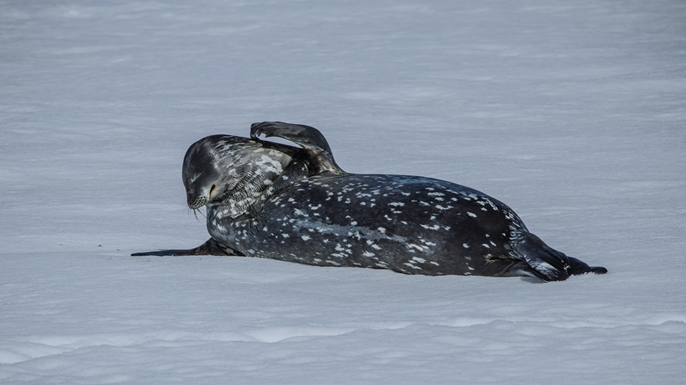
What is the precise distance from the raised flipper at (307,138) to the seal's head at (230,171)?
109 mm

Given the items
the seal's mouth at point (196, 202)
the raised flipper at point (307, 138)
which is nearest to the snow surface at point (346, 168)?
the seal's mouth at point (196, 202)

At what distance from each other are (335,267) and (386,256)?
262mm

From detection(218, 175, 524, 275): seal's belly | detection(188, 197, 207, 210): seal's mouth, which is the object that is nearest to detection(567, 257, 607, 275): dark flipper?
detection(218, 175, 524, 275): seal's belly

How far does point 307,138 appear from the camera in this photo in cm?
404

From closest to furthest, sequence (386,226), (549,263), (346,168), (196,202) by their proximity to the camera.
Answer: (549,263) → (386,226) → (196,202) → (346,168)

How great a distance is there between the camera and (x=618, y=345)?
7.38 feet

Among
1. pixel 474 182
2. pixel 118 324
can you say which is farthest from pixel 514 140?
pixel 118 324

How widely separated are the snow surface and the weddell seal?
0.13 m

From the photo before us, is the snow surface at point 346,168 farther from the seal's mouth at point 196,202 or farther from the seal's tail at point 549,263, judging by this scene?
the seal's mouth at point 196,202

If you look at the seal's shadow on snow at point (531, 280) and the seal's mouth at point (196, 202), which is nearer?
the seal's shadow on snow at point (531, 280)

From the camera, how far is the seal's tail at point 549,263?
10.2 ft

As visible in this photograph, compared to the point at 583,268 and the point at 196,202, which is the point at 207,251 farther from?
the point at 583,268

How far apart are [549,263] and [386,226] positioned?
0.70 m

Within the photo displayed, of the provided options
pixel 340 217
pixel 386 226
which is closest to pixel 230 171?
pixel 340 217
